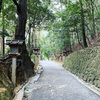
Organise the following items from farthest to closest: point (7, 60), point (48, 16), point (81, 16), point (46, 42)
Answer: point (46, 42)
point (48, 16)
point (81, 16)
point (7, 60)

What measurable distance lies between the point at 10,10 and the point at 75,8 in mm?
5749

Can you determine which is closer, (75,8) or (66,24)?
(75,8)

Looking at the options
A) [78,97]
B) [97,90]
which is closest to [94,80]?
[97,90]

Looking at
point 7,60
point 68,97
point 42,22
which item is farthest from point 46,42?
point 68,97

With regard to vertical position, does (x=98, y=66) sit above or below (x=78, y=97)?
above

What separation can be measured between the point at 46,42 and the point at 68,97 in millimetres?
29722

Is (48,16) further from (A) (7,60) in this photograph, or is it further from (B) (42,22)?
(A) (7,60)

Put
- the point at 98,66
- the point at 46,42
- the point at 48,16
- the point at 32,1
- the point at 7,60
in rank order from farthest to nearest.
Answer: the point at 46,42 → the point at 48,16 → the point at 32,1 → the point at 7,60 → the point at 98,66

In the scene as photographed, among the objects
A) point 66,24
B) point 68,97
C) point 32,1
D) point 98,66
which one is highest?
point 32,1

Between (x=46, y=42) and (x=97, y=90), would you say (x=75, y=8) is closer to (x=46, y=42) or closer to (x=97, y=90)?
(x=97, y=90)

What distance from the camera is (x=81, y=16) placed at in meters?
8.99

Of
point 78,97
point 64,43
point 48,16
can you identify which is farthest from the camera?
point 64,43

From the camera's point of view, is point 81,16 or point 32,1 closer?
point 81,16

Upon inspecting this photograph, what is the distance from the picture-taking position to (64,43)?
16.2m
